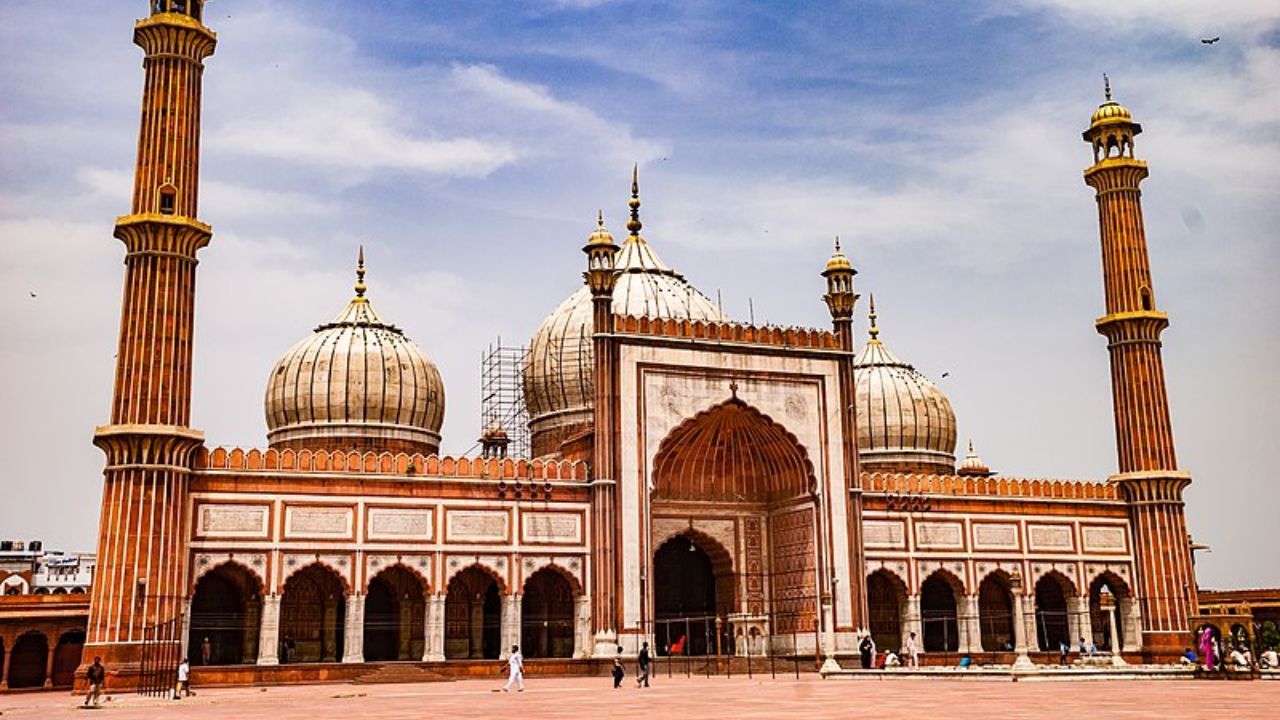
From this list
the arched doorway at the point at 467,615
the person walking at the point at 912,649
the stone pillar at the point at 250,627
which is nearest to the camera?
the stone pillar at the point at 250,627

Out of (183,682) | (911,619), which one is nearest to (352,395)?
(183,682)

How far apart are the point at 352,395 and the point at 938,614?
14.8 metres

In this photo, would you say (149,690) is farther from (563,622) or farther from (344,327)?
(344,327)

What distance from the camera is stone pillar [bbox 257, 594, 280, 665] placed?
22.4m

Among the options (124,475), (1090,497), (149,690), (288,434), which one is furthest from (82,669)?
(1090,497)

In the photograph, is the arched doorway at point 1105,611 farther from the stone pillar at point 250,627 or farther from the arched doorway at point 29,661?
the arched doorway at point 29,661

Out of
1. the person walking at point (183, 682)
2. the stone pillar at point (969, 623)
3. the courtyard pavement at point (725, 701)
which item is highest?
the stone pillar at point (969, 623)

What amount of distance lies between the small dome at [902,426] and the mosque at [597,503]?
4.97 meters

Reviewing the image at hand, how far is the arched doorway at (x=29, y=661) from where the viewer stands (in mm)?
24922

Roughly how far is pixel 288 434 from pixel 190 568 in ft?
23.5

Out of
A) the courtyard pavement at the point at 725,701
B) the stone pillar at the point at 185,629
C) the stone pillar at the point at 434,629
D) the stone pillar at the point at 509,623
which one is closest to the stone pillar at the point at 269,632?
the stone pillar at the point at 185,629

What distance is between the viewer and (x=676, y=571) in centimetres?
2869

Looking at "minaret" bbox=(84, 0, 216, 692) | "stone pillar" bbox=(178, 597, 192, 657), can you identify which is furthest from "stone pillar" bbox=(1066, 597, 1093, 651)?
"minaret" bbox=(84, 0, 216, 692)

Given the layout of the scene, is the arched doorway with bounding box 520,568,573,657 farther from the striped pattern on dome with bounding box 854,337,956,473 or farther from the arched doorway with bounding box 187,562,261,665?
the striped pattern on dome with bounding box 854,337,956,473
